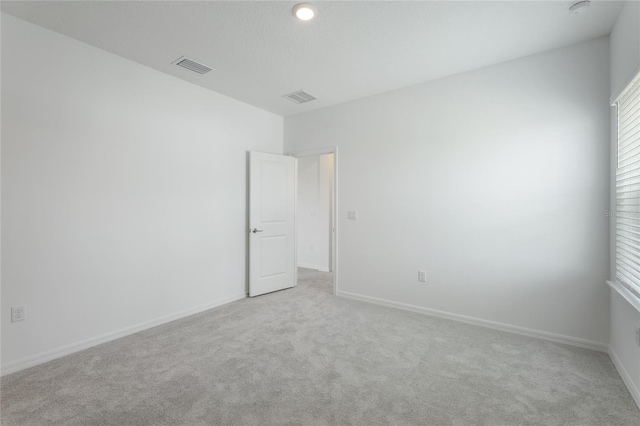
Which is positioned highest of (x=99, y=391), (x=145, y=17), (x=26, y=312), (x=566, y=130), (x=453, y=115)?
(x=145, y=17)

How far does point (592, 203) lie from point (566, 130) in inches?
26.9

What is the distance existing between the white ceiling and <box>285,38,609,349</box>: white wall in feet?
1.38

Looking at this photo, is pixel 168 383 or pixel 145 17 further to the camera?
pixel 145 17

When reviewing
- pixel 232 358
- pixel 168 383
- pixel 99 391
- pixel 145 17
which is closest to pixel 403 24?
pixel 145 17

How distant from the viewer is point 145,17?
2.26m

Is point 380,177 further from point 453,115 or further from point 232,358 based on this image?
point 232,358

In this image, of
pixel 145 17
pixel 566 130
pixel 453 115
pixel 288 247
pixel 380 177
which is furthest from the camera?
pixel 288 247

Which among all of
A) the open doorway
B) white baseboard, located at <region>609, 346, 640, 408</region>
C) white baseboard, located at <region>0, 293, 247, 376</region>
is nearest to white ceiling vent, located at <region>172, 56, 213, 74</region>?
white baseboard, located at <region>0, 293, 247, 376</region>

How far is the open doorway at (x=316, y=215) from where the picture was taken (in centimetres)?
579

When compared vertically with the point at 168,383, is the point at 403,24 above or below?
above

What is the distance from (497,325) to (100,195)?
405 cm

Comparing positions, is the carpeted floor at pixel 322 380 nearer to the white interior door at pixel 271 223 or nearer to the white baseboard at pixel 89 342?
the white baseboard at pixel 89 342

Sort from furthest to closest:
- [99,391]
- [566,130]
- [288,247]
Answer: [288,247]
[566,130]
[99,391]

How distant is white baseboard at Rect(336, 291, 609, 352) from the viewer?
256 centimetres
